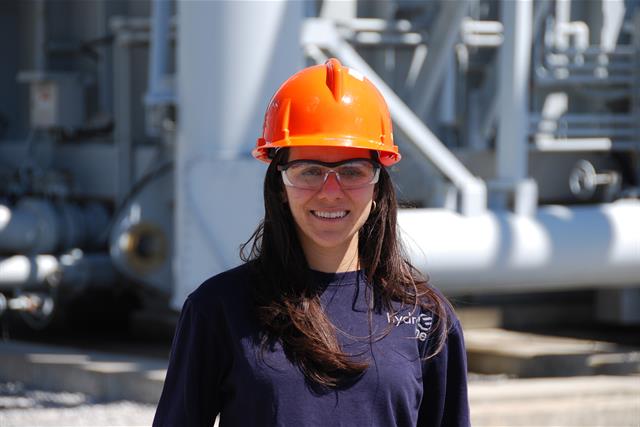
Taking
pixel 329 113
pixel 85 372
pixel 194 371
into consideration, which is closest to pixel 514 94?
pixel 85 372

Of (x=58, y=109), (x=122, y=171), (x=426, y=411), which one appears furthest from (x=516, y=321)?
(x=426, y=411)

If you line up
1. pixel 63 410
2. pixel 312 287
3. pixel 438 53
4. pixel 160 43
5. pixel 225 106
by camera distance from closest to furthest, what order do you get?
pixel 312 287 < pixel 225 106 < pixel 63 410 < pixel 160 43 < pixel 438 53

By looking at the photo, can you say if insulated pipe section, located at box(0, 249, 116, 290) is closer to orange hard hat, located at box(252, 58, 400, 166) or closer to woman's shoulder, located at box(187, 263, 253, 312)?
orange hard hat, located at box(252, 58, 400, 166)

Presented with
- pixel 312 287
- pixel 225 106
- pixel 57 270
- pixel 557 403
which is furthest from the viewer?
pixel 57 270

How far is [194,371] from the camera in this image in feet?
7.39

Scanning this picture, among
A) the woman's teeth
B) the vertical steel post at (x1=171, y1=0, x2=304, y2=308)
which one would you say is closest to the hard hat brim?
the woman's teeth

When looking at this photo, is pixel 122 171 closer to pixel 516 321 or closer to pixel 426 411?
pixel 516 321

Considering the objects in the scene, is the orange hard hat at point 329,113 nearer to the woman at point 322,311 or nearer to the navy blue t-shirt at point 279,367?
the woman at point 322,311

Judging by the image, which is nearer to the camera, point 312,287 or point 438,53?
point 312,287

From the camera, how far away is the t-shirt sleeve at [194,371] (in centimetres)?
226

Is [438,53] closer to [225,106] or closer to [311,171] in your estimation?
[225,106]

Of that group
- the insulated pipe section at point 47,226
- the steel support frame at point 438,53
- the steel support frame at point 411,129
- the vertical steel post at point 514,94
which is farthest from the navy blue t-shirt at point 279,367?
the insulated pipe section at point 47,226

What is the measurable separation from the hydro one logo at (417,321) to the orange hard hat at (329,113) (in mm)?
328

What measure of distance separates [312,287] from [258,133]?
13.2ft
